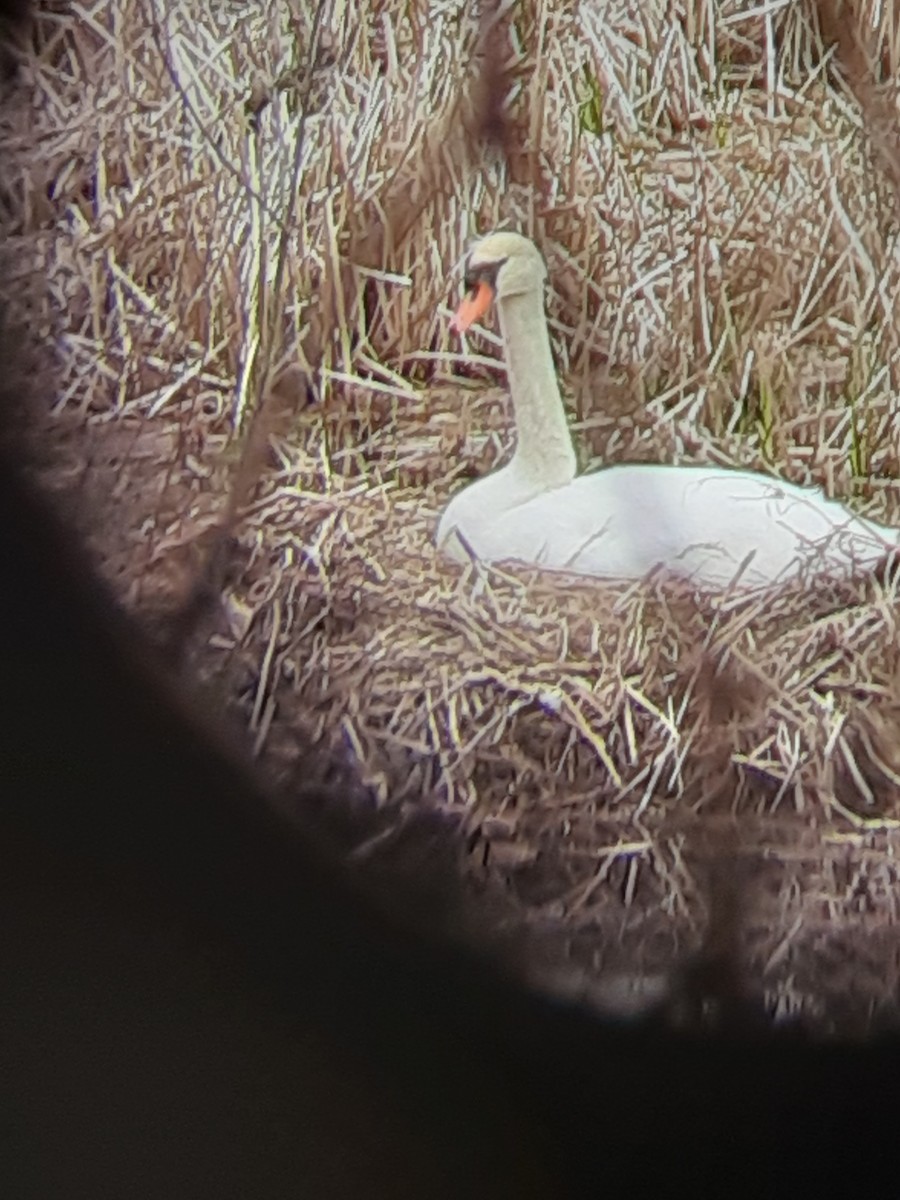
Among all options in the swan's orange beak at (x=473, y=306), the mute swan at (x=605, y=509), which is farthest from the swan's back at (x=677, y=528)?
the swan's orange beak at (x=473, y=306)

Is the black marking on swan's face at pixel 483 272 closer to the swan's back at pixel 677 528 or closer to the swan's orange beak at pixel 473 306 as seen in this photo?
the swan's orange beak at pixel 473 306

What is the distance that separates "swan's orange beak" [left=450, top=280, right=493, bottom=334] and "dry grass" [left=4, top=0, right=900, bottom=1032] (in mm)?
18

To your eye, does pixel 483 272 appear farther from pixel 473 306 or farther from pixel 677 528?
pixel 677 528

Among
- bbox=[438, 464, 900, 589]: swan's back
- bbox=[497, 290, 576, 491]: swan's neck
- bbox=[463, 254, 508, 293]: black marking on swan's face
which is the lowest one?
bbox=[438, 464, 900, 589]: swan's back

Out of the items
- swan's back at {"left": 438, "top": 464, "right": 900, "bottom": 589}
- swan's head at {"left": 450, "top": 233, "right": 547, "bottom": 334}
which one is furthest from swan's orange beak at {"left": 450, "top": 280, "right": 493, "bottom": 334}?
swan's back at {"left": 438, "top": 464, "right": 900, "bottom": 589}

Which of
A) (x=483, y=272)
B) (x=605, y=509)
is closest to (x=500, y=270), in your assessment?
(x=483, y=272)

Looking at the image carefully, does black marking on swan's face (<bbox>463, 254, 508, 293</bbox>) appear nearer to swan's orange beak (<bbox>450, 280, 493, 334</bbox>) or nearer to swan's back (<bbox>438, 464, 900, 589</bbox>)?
swan's orange beak (<bbox>450, 280, 493, 334</bbox>)

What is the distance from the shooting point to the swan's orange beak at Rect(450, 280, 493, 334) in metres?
0.91

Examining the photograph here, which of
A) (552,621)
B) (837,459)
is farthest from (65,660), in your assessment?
(837,459)

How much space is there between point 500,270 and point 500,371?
81mm

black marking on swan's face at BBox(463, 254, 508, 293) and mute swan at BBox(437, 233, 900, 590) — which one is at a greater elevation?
black marking on swan's face at BBox(463, 254, 508, 293)

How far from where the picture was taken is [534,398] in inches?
35.8

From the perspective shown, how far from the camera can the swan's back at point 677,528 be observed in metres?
0.90

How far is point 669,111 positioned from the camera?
2.93 feet
